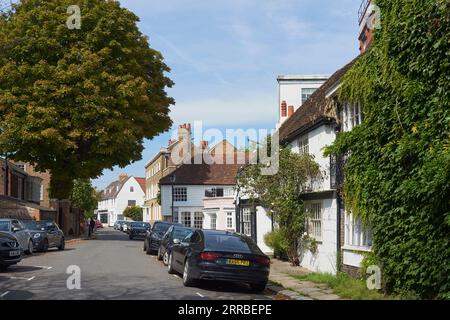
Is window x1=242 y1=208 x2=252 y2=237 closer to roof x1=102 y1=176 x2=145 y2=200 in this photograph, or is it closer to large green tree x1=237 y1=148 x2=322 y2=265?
large green tree x1=237 y1=148 x2=322 y2=265

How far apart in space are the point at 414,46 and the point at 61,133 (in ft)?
88.2

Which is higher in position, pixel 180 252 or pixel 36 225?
pixel 36 225

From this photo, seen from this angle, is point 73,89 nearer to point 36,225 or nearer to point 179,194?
point 36,225

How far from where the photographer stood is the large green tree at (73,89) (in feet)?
111

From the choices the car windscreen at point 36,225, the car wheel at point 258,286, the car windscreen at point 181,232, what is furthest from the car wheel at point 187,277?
the car windscreen at point 36,225

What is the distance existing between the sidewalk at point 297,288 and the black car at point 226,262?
0.75 meters

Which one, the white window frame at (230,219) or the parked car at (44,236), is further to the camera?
the white window frame at (230,219)

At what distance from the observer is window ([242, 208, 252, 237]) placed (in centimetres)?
2948

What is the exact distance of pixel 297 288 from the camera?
1423 centimetres

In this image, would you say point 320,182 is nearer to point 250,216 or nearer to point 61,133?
point 250,216

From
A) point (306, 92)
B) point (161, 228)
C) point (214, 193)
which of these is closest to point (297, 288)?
point (161, 228)

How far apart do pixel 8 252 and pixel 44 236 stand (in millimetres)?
9804

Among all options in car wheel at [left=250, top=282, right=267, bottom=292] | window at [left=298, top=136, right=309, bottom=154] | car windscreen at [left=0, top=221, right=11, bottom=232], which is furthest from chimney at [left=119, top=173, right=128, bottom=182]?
car wheel at [left=250, top=282, right=267, bottom=292]

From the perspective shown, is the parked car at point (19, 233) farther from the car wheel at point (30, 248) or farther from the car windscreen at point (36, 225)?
the car windscreen at point (36, 225)
